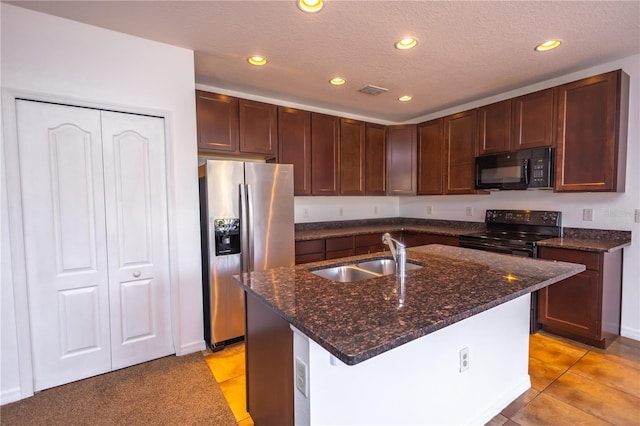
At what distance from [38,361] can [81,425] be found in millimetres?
650

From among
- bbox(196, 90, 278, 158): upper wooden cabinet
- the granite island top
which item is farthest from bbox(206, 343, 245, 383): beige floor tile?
bbox(196, 90, 278, 158): upper wooden cabinet

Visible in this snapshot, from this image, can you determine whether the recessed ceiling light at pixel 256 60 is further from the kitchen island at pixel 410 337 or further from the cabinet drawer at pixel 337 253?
the cabinet drawer at pixel 337 253

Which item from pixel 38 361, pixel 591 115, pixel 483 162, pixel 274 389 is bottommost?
pixel 38 361

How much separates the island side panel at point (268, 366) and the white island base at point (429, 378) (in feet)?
0.30

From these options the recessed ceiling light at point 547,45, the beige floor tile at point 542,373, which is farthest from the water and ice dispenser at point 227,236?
the recessed ceiling light at point 547,45

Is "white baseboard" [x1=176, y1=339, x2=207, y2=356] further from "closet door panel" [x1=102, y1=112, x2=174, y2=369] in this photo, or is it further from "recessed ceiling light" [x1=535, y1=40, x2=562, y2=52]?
"recessed ceiling light" [x1=535, y1=40, x2=562, y2=52]

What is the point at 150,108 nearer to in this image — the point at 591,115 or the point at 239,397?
the point at 239,397

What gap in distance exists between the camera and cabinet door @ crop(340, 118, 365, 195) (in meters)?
3.83

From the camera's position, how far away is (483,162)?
3.41 metres

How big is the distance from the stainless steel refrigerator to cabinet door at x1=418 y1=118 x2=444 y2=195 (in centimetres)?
213

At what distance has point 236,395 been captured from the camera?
6.68 ft

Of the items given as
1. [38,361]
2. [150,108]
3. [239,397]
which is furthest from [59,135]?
[239,397]

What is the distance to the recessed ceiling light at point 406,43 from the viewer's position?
224 cm

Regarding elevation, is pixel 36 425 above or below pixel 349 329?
below
